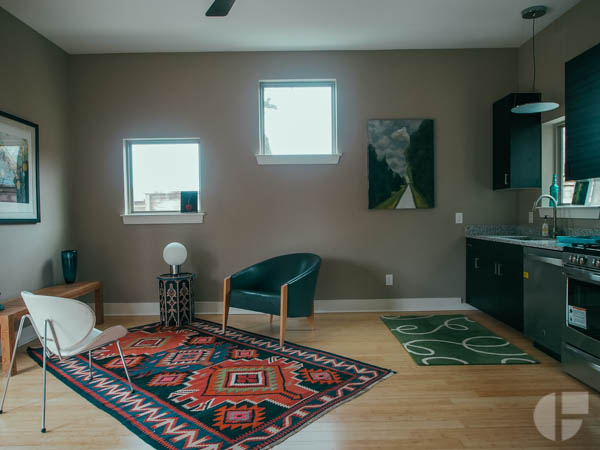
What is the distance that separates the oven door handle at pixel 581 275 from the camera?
92.1 inches

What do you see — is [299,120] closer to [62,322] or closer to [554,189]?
[554,189]

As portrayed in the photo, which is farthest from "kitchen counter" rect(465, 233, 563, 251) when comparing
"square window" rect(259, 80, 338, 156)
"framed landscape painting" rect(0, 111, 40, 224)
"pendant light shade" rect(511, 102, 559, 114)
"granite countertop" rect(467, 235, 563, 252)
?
"framed landscape painting" rect(0, 111, 40, 224)

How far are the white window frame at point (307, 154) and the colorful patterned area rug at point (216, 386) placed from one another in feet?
6.49

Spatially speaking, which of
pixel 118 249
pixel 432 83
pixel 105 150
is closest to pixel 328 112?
pixel 432 83

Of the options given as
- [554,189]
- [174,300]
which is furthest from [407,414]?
[554,189]

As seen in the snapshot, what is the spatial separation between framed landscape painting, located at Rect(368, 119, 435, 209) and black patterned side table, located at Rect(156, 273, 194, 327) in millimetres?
2252

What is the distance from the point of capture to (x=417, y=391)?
2.40 meters

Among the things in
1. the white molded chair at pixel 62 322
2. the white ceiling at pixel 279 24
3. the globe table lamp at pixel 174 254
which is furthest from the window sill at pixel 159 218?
the white molded chair at pixel 62 322

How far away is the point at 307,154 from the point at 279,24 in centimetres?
135

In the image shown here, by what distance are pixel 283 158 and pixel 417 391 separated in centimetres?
277

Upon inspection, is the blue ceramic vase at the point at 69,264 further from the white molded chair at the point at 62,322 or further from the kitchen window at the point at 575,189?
the kitchen window at the point at 575,189

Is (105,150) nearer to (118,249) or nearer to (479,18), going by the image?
(118,249)

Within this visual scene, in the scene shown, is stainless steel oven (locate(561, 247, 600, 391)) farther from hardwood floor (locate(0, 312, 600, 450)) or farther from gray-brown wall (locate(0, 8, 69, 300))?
gray-brown wall (locate(0, 8, 69, 300))

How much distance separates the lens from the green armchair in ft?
10.9
